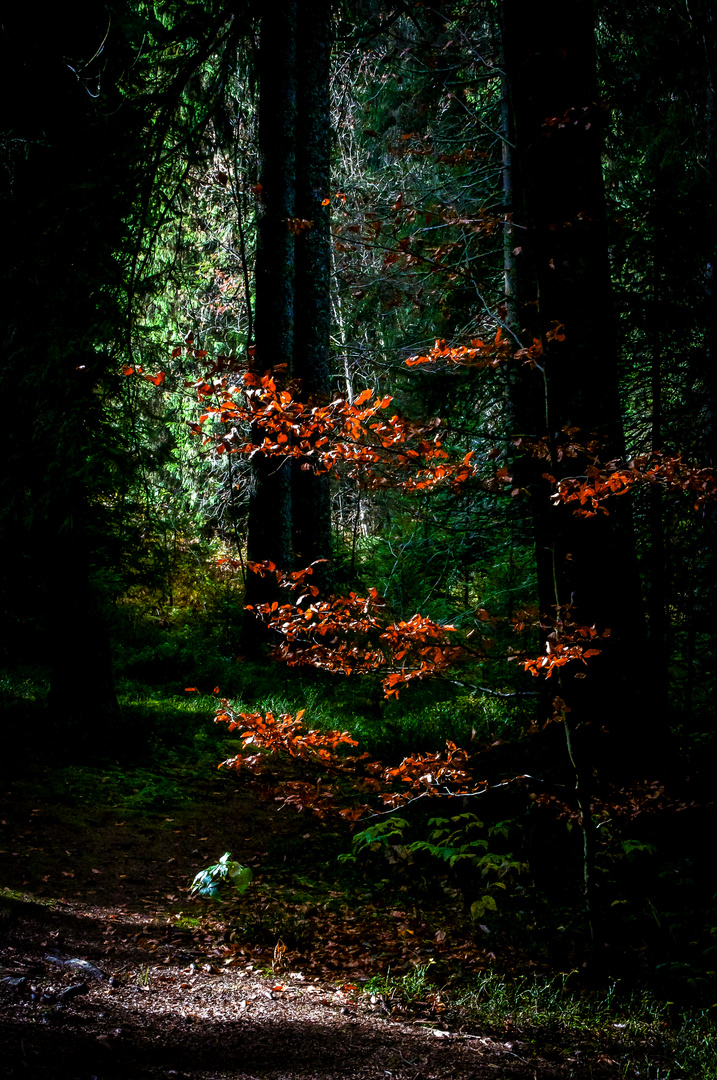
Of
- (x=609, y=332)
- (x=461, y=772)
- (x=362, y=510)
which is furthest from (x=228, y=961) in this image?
(x=362, y=510)

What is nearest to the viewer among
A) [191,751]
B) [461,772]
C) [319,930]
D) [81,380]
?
[461,772]

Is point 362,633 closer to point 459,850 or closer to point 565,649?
point 565,649

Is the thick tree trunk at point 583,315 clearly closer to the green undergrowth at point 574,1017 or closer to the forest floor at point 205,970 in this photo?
the green undergrowth at point 574,1017

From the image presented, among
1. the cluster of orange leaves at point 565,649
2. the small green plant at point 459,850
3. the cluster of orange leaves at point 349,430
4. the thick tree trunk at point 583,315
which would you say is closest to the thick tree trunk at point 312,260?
the small green plant at point 459,850

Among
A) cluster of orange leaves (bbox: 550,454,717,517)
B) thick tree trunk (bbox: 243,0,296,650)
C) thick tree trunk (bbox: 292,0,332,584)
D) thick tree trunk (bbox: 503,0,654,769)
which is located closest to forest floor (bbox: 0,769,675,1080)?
thick tree trunk (bbox: 503,0,654,769)

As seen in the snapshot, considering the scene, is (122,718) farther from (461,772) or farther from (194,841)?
(461,772)

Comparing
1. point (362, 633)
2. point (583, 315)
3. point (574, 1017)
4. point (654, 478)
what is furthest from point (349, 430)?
point (574, 1017)

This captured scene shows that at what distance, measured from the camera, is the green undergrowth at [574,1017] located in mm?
3494

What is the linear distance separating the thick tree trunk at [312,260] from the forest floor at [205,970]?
20.6 feet

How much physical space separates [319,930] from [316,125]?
11501 millimetres

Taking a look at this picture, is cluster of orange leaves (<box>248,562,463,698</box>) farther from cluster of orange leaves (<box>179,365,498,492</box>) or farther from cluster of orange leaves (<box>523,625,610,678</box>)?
cluster of orange leaves (<box>179,365,498,492</box>)

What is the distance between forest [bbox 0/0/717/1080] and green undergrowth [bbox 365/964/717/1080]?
0.08ft

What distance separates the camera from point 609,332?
493cm

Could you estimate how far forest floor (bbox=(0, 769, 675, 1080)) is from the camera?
3006 millimetres
